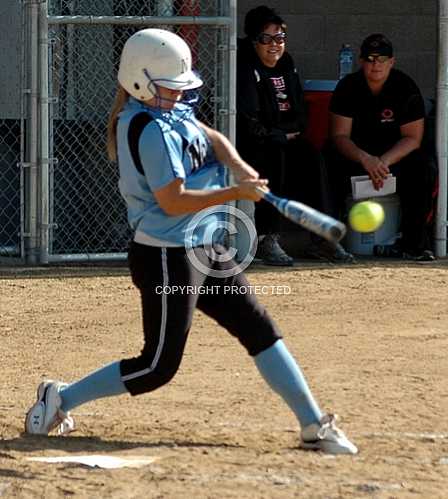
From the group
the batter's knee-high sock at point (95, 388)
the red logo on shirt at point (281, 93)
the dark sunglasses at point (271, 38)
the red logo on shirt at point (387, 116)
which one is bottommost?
the batter's knee-high sock at point (95, 388)

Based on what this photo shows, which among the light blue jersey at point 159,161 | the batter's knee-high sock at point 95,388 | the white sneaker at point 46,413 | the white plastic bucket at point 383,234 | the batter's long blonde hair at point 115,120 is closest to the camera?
the light blue jersey at point 159,161

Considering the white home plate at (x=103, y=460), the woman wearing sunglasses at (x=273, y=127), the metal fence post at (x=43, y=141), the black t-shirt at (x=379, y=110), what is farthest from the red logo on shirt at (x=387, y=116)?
the white home plate at (x=103, y=460)

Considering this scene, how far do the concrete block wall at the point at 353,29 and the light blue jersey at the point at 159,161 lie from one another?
6.42 meters

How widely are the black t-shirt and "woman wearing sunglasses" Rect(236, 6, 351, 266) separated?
348 mm

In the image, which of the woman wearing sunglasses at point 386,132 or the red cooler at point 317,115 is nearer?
the woman wearing sunglasses at point 386,132

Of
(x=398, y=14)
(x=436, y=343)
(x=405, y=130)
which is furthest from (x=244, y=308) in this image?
(x=398, y=14)

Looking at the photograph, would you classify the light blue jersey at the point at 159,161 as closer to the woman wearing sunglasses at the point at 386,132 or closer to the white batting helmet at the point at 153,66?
the white batting helmet at the point at 153,66

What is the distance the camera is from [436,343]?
22.9ft

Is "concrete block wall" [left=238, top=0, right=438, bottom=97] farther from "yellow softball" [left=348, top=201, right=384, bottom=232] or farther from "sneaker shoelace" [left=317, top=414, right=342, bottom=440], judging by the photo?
"sneaker shoelace" [left=317, top=414, right=342, bottom=440]

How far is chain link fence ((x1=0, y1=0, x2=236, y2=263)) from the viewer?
895cm

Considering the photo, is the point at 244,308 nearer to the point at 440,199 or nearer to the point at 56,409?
the point at 56,409

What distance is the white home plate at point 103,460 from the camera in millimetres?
4758

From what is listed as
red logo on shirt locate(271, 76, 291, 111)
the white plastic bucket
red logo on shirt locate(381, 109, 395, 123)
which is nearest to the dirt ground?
the white plastic bucket

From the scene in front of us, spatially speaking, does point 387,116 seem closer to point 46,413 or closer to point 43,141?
point 43,141
